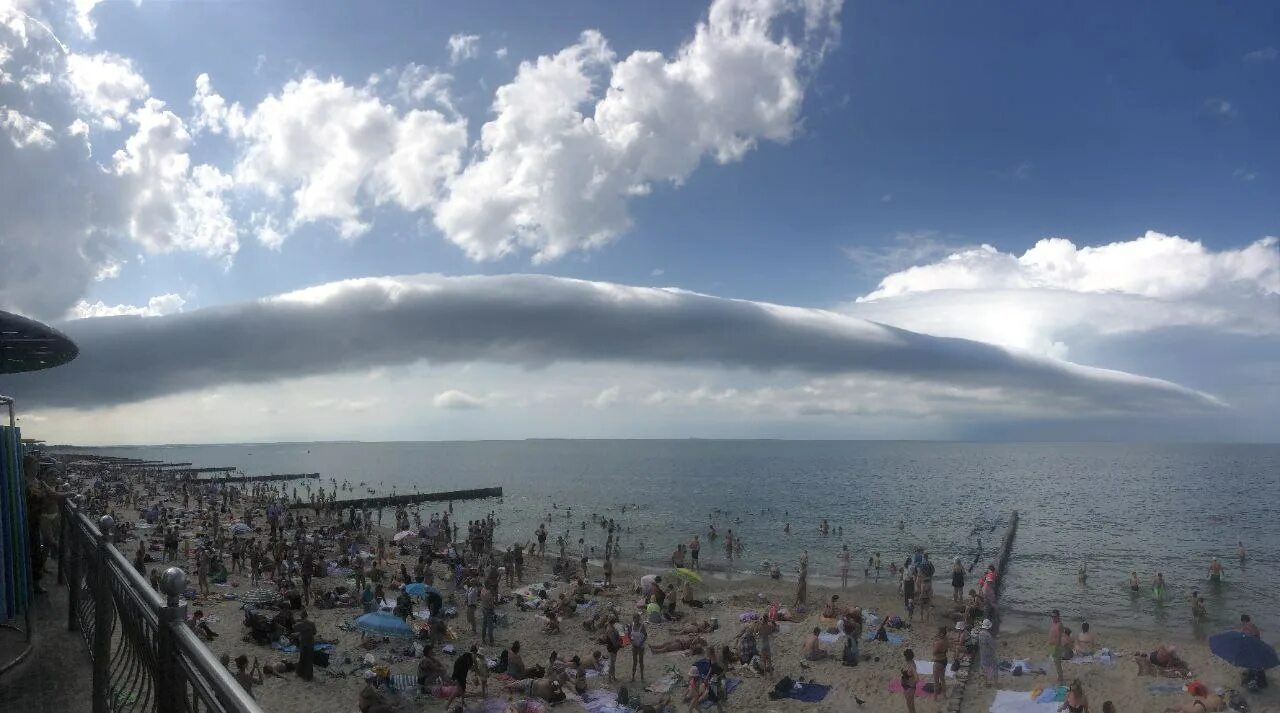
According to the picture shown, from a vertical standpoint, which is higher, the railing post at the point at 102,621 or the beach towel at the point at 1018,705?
the railing post at the point at 102,621

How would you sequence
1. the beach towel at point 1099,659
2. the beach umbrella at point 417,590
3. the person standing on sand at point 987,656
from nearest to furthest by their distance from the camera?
the person standing on sand at point 987,656 < the beach towel at point 1099,659 < the beach umbrella at point 417,590

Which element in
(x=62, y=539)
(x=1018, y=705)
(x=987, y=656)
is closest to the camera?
(x=62, y=539)

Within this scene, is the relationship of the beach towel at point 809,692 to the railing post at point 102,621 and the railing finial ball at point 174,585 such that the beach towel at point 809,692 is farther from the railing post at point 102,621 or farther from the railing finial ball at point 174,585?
the railing finial ball at point 174,585

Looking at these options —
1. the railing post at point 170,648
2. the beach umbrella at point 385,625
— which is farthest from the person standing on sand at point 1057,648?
the railing post at point 170,648

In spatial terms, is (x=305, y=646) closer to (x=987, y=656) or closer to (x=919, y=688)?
(x=919, y=688)

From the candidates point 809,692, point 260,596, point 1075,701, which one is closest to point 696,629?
point 809,692

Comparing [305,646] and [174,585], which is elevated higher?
[174,585]

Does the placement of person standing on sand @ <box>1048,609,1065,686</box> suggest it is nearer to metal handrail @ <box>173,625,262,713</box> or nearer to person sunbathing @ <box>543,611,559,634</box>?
person sunbathing @ <box>543,611,559,634</box>
